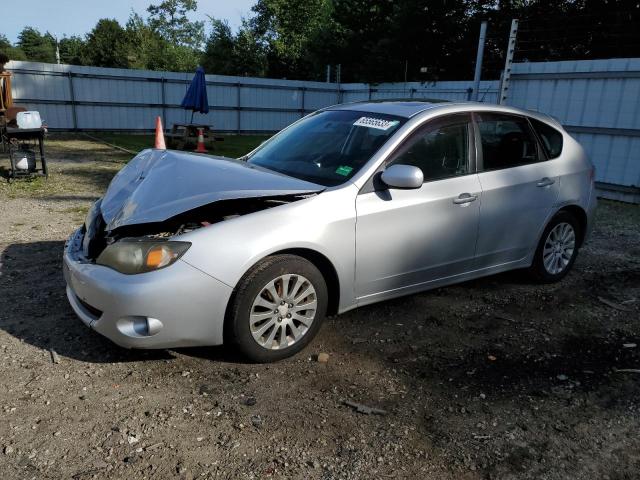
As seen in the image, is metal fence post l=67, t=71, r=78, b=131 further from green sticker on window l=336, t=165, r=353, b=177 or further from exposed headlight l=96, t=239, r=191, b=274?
exposed headlight l=96, t=239, r=191, b=274

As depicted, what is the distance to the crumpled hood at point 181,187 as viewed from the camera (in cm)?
316

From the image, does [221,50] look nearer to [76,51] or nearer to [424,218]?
[76,51]

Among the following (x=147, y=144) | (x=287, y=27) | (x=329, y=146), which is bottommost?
(x=147, y=144)

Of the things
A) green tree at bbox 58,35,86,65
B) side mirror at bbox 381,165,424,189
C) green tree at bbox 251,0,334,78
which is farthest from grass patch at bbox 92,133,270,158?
green tree at bbox 58,35,86,65

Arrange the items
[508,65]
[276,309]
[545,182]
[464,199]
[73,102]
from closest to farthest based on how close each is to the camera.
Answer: [276,309] < [464,199] < [545,182] < [508,65] < [73,102]

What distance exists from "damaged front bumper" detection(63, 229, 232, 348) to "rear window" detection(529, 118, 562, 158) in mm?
3246

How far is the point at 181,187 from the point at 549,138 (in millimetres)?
3336

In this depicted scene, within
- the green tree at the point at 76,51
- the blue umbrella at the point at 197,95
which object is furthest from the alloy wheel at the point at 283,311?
the green tree at the point at 76,51

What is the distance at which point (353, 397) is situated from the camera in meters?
2.96

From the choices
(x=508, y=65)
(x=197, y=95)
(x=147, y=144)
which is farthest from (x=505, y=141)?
(x=147, y=144)

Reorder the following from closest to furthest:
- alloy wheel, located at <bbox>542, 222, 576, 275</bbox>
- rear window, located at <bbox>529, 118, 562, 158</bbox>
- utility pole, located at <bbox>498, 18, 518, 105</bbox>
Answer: rear window, located at <bbox>529, 118, 562, 158</bbox> < alloy wheel, located at <bbox>542, 222, 576, 275</bbox> < utility pole, located at <bbox>498, 18, 518, 105</bbox>

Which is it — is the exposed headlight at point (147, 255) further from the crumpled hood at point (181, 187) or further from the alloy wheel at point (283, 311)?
the alloy wheel at point (283, 311)

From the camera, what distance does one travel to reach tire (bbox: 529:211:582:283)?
474 centimetres

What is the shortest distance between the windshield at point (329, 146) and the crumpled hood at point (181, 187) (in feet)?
0.72
